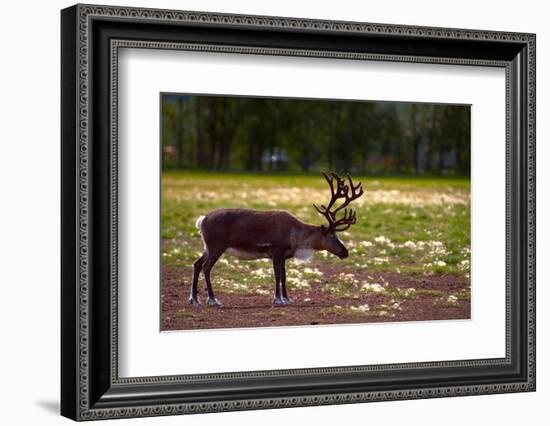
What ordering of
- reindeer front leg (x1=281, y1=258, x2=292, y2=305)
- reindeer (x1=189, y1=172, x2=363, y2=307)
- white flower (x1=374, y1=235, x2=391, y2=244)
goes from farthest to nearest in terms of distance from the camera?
white flower (x1=374, y1=235, x2=391, y2=244), reindeer (x1=189, y1=172, x2=363, y2=307), reindeer front leg (x1=281, y1=258, x2=292, y2=305)

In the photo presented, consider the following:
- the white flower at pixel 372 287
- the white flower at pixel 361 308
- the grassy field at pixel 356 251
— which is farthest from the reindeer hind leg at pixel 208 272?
the white flower at pixel 372 287

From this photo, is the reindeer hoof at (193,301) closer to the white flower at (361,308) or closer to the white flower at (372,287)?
the white flower at (361,308)

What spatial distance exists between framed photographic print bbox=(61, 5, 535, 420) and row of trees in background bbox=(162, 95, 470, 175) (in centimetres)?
364

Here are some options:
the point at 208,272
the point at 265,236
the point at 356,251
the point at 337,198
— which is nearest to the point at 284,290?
the point at 265,236

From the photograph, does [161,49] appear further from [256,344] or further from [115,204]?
[256,344]

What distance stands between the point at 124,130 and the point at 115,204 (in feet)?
1.86

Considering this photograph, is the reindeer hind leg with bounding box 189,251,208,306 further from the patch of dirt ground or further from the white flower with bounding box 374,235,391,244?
the white flower with bounding box 374,235,391,244

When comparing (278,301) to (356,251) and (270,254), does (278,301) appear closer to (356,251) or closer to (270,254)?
(270,254)

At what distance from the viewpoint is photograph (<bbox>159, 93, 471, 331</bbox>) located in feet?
30.7

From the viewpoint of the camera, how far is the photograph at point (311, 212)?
937 centimetres

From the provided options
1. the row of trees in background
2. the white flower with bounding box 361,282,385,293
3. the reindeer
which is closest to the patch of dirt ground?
the white flower with bounding box 361,282,385,293

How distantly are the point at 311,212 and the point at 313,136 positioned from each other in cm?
152

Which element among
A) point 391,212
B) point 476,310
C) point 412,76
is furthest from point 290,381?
point 391,212

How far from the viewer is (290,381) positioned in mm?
8008
